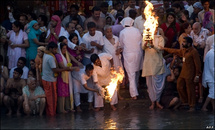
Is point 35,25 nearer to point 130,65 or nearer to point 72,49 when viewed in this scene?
point 72,49

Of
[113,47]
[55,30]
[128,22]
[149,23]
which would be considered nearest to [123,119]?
[113,47]

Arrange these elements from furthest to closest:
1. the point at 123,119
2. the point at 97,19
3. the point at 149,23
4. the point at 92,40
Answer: the point at 97,19
the point at 92,40
the point at 149,23
the point at 123,119

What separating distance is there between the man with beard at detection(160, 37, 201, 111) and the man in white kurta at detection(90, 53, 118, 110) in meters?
1.67

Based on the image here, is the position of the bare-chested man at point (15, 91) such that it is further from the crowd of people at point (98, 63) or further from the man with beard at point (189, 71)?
the man with beard at point (189, 71)

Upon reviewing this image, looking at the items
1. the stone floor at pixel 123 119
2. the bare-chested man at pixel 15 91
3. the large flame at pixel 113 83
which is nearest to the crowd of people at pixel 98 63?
the bare-chested man at pixel 15 91

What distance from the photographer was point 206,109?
1367 centimetres

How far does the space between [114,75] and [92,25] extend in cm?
137

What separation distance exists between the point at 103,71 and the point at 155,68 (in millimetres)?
1290

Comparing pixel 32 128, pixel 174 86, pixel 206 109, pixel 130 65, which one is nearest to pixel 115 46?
pixel 130 65

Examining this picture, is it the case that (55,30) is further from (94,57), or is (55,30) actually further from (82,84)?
(82,84)

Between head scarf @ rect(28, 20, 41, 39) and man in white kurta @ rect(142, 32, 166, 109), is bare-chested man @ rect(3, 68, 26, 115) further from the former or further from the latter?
man in white kurta @ rect(142, 32, 166, 109)

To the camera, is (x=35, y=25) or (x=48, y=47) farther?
(x=35, y=25)

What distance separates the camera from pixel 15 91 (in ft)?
44.9

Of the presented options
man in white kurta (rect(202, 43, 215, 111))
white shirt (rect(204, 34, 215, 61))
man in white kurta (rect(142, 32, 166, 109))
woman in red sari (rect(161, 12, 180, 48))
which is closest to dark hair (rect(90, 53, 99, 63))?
man in white kurta (rect(142, 32, 166, 109))
